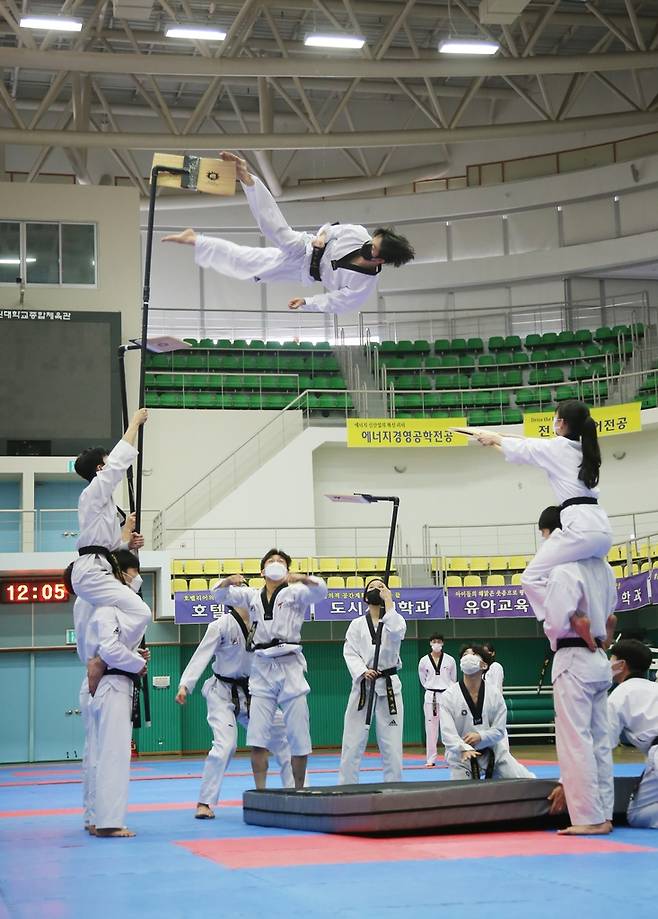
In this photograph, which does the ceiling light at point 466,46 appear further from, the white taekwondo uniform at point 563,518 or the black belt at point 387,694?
the white taekwondo uniform at point 563,518

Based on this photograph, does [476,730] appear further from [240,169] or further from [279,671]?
[240,169]

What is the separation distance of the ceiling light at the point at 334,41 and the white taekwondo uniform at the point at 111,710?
1794 cm

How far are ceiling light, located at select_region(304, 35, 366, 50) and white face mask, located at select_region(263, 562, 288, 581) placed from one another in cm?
1645

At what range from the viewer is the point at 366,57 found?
24641 millimetres

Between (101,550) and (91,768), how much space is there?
1678 millimetres

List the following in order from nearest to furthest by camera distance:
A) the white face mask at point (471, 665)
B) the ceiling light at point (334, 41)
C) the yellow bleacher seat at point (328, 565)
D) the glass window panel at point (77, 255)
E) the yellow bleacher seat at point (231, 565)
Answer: the white face mask at point (471, 665)
the yellow bleacher seat at point (231, 565)
the yellow bleacher seat at point (328, 565)
the ceiling light at point (334, 41)
the glass window panel at point (77, 255)

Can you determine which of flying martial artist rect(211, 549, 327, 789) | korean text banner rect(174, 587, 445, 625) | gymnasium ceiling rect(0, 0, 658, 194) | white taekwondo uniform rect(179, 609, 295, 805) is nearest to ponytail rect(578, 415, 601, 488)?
flying martial artist rect(211, 549, 327, 789)

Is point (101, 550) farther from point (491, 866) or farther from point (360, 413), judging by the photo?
point (360, 413)

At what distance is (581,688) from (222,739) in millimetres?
3463

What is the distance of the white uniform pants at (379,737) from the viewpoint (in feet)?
34.7

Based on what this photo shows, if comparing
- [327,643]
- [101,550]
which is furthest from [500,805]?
[327,643]

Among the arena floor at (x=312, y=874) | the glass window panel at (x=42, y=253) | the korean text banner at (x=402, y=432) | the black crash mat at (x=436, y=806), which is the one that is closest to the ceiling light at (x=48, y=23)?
the glass window panel at (x=42, y=253)

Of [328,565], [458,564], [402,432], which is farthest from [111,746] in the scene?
[402,432]

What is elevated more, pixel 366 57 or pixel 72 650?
pixel 366 57
